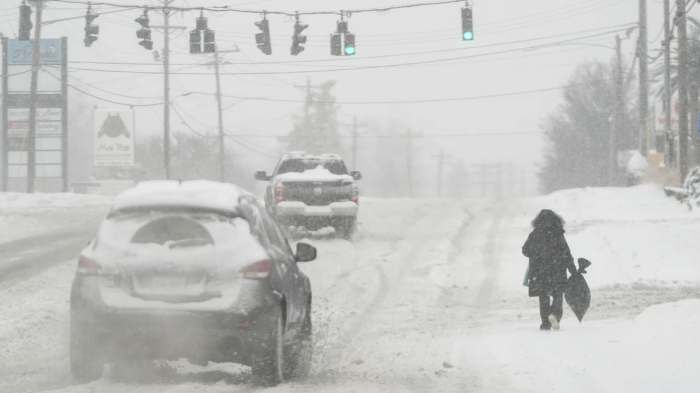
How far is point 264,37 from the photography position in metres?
28.1

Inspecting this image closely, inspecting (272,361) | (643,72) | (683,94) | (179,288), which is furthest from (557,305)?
(643,72)

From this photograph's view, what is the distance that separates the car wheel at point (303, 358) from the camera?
767 cm

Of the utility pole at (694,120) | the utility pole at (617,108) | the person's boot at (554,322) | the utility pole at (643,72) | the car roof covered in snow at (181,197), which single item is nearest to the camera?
the car roof covered in snow at (181,197)

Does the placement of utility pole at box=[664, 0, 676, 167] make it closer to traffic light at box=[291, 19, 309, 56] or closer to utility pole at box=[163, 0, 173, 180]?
traffic light at box=[291, 19, 309, 56]

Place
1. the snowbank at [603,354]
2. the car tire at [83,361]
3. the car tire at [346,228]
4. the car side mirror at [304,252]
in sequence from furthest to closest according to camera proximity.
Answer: the car tire at [346,228] → the car side mirror at [304,252] → the snowbank at [603,354] → the car tire at [83,361]

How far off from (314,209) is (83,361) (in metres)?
12.9

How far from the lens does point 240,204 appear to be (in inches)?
287

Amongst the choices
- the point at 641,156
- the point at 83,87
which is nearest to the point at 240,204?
the point at 641,156

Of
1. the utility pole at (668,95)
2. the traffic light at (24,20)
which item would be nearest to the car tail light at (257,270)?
the traffic light at (24,20)

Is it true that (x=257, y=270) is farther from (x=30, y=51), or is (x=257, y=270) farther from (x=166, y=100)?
(x=30, y=51)

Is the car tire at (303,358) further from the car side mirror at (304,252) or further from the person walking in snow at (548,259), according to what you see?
the person walking in snow at (548,259)

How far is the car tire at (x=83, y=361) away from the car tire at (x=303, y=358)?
1.54 m

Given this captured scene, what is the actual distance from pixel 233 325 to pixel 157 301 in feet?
1.93

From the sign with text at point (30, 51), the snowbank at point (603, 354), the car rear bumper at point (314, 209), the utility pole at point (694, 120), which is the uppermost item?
the sign with text at point (30, 51)
